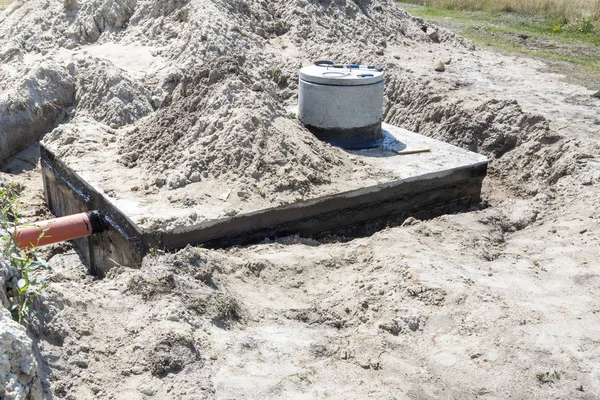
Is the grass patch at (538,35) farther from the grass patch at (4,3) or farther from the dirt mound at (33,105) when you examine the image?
the grass patch at (4,3)

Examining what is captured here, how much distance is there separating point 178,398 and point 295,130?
3840 mm

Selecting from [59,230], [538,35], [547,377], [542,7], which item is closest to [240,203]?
[59,230]

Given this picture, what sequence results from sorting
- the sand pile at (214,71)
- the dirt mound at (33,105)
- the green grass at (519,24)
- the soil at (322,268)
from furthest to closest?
1. the green grass at (519,24)
2. the dirt mound at (33,105)
3. the sand pile at (214,71)
4. the soil at (322,268)

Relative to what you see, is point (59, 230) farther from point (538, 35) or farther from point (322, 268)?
point (538, 35)

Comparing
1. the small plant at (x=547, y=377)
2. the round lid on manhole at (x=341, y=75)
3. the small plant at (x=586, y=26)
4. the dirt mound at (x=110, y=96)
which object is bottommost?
the small plant at (x=547, y=377)

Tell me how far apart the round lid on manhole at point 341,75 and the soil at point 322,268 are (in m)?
0.65

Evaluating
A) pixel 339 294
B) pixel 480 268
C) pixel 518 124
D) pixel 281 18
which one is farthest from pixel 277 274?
pixel 281 18

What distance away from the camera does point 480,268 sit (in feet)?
17.7

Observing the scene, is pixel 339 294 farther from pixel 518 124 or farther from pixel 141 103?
pixel 141 103

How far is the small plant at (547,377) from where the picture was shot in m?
3.94

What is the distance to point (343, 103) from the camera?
740 cm

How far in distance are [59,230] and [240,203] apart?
5.52 feet

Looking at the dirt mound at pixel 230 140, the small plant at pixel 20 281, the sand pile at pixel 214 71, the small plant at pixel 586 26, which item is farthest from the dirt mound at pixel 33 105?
the small plant at pixel 586 26

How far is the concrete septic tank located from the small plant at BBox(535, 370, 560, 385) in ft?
13.4
